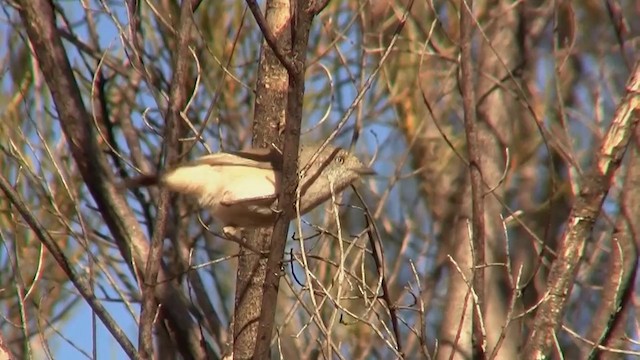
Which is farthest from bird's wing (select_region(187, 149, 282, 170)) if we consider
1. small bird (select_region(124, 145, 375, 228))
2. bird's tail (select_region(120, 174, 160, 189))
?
bird's tail (select_region(120, 174, 160, 189))

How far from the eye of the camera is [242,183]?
3223 millimetres

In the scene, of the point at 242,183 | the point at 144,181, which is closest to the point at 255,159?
the point at 242,183

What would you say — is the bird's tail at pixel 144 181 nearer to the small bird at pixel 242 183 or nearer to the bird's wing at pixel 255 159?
the small bird at pixel 242 183

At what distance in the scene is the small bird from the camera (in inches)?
125

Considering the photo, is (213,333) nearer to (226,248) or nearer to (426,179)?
(226,248)

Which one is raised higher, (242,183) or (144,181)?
(144,181)

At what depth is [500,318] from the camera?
16.0ft

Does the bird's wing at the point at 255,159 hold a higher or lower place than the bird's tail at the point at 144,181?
lower

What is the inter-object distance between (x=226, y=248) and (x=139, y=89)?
3.11 ft

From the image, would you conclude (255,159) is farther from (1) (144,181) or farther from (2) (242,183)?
(1) (144,181)

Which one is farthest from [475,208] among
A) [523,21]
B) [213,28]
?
[523,21]

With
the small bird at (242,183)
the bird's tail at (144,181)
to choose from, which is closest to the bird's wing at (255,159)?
the small bird at (242,183)

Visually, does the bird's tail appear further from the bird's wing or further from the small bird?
the bird's wing

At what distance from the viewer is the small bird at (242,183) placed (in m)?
3.18
